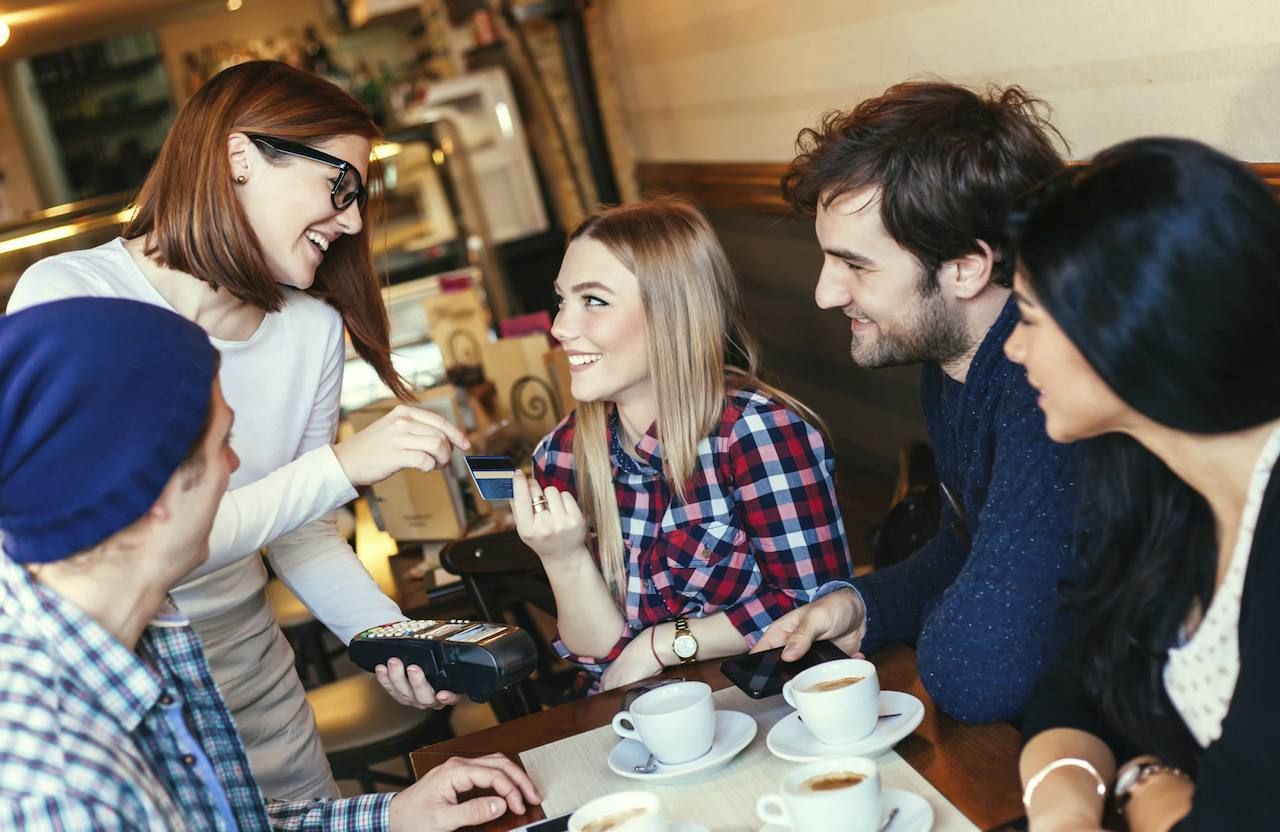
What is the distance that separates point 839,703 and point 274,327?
1219 mm

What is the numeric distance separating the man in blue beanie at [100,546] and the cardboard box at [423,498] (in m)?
1.64

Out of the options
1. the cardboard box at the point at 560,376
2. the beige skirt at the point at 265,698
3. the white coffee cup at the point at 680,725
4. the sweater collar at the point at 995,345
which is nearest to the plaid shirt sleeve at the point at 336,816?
the white coffee cup at the point at 680,725

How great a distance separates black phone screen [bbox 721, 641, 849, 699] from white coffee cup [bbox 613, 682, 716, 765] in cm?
12

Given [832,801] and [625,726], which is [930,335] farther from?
[832,801]

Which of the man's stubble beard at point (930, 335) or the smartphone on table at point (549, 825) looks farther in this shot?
the man's stubble beard at point (930, 335)

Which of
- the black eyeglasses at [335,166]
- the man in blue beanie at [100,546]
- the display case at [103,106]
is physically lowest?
the man in blue beanie at [100,546]

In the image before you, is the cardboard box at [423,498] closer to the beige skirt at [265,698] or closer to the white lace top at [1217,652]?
the beige skirt at [265,698]

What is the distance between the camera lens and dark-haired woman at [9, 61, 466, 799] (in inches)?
71.5

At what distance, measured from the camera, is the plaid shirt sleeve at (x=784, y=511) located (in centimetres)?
204

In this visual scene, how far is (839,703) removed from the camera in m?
1.31

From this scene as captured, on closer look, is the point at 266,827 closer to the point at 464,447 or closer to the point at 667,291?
the point at 464,447

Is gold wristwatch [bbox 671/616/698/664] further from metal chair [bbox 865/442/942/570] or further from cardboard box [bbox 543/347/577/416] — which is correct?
cardboard box [bbox 543/347/577/416]

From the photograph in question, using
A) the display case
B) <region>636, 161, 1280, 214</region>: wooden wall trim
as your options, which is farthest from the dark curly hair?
the display case

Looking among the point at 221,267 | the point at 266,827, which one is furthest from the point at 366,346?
the point at 266,827
